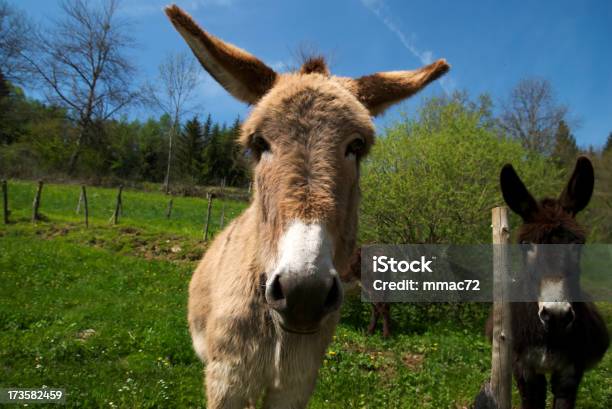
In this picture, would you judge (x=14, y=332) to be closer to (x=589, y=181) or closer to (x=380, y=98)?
(x=380, y=98)

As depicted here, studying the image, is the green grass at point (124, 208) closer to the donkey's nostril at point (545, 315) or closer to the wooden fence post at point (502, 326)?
the wooden fence post at point (502, 326)

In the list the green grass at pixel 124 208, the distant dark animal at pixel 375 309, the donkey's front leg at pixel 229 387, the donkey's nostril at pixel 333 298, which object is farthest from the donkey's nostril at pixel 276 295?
the green grass at pixel 124 208

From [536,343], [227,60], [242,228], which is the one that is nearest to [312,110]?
[227,60]

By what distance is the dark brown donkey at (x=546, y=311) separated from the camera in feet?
13.0

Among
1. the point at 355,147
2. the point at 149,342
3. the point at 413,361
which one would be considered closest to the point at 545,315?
the point at 355,147

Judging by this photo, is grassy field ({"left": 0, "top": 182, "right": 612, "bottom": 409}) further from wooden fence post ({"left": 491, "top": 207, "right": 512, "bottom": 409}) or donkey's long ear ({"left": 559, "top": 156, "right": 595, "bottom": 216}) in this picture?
donkey's long ear ({"left": 559, "top": 156, "right": 595, "bottom": 216})

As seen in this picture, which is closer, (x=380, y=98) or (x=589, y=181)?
(x=380, y=98)

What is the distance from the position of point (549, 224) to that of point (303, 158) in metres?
3.47

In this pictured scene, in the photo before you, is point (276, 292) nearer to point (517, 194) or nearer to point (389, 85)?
point (389, 85)

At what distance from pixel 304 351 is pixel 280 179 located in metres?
1.27

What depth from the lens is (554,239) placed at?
4.06 meters

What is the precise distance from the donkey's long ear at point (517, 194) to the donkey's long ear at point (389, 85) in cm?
220

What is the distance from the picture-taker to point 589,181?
4.46m
